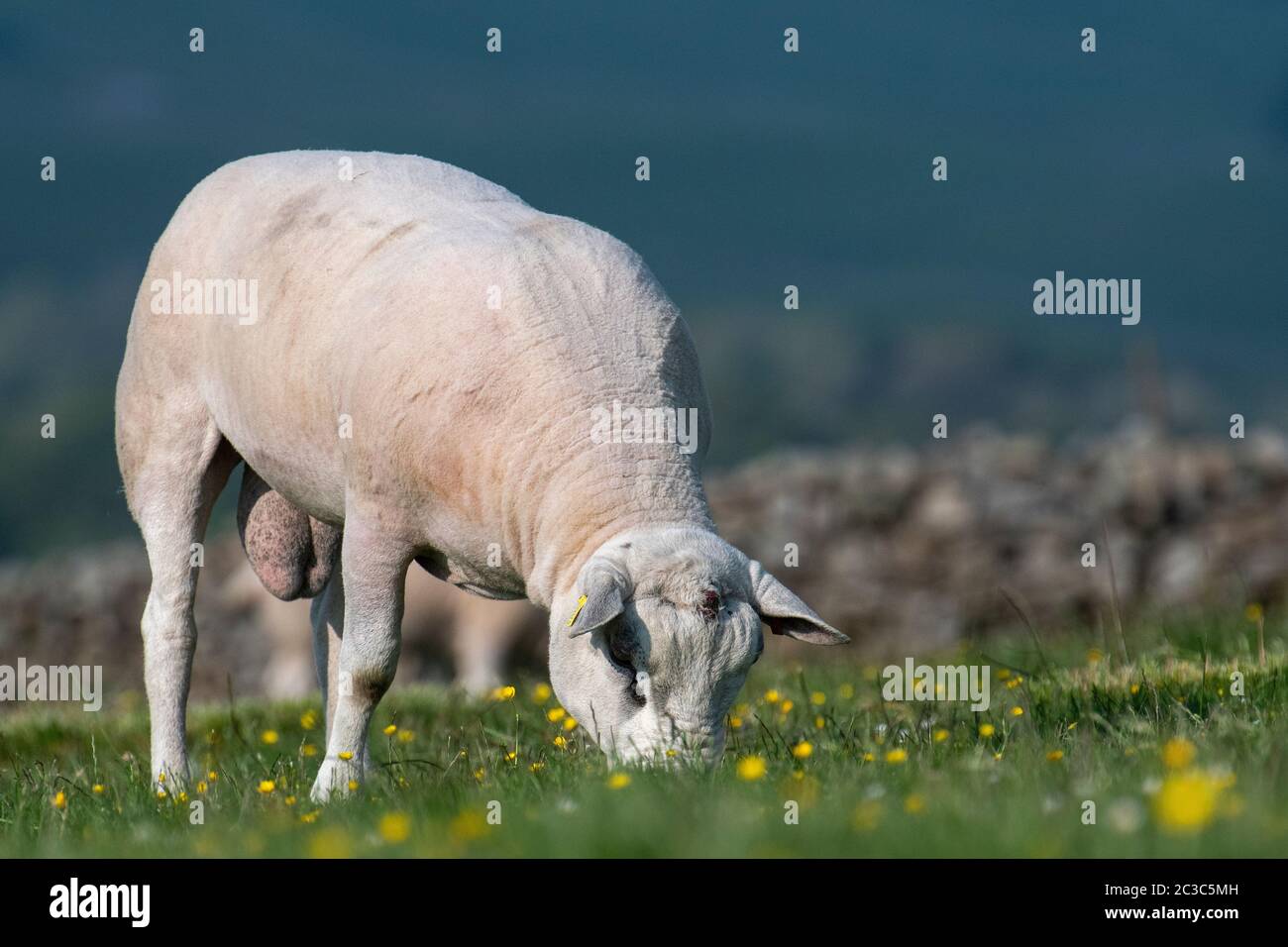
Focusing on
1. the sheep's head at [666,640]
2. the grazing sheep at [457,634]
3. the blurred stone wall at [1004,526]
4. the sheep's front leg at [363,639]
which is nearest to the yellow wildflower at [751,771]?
the sheep's head at [666,640]

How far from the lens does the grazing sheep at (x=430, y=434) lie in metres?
4.45

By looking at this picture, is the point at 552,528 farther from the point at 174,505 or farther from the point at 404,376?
the point at 174,505

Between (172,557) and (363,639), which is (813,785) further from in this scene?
(172,557)

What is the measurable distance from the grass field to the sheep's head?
6.1 inches

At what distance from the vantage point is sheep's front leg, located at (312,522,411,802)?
5.27m

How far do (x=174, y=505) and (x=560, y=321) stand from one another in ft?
6.65

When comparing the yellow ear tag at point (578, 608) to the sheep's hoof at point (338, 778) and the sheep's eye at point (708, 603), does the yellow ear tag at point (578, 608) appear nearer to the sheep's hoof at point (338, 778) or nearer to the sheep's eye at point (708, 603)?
the sheep's eye at point (708, 603)

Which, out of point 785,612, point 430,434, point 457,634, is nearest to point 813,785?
point 785,612

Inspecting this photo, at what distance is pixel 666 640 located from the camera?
14.1ft

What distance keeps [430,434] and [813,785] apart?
1.84m

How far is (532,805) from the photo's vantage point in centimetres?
393

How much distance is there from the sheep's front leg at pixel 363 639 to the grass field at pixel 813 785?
0.15 metres

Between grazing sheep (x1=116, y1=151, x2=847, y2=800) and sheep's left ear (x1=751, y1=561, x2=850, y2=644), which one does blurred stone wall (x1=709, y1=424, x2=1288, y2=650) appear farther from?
sheep's left ear (x1=751, y1=561, x2=850, y2=644)
